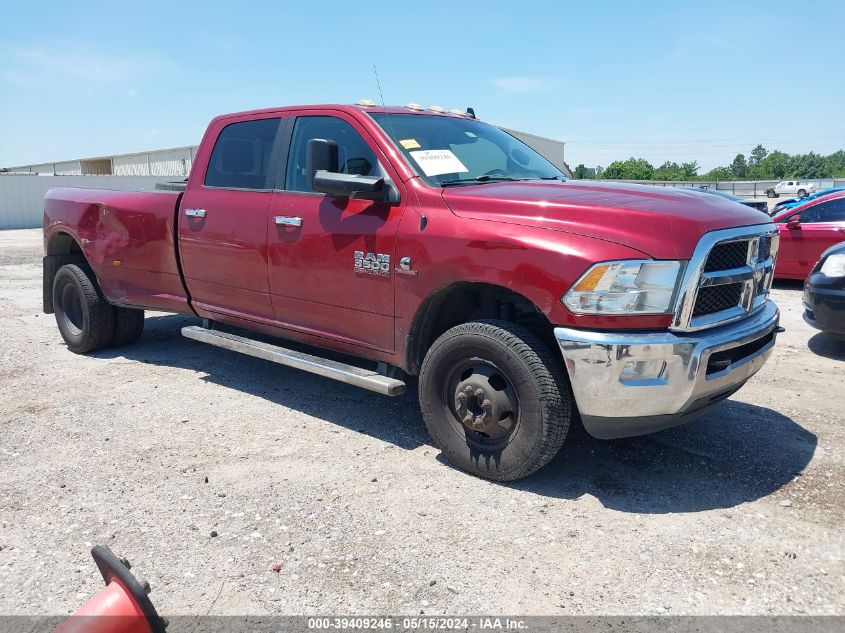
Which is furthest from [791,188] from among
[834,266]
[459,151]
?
[459,151]

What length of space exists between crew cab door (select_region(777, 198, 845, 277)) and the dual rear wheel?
847 centimetres

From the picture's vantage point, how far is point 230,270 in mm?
4832

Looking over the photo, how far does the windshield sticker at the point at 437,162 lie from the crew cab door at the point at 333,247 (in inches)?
7.7

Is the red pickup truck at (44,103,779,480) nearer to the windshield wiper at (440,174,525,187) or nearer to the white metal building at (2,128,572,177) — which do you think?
the windshield wiper at (440,174,525,187)

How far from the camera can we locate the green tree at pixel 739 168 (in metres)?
108

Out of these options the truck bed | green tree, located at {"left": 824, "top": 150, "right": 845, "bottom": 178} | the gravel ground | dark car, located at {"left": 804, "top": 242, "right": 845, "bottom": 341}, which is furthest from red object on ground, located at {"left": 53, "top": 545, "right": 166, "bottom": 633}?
green tree, located at {"left": 824, "top": 150, "right": 845, "bottom": 178}

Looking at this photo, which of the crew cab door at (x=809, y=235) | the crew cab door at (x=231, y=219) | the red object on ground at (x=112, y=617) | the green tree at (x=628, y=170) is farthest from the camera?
the green tree at (x=628, y=170)

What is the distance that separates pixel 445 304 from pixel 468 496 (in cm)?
111

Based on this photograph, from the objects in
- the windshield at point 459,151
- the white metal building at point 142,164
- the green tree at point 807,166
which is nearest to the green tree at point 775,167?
the green tree at point 807,166

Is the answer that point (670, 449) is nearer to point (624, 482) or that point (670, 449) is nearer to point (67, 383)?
point (624, 482)

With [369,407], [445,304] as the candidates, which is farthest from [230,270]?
[445,304]

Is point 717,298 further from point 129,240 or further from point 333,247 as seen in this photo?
point 129,240

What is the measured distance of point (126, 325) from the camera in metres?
6.41

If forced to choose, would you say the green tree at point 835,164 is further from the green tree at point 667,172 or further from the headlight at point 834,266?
the headlight at point 834,266
